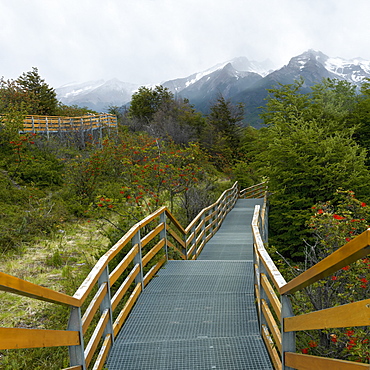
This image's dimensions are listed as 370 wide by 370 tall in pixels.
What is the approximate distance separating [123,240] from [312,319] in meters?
2.70

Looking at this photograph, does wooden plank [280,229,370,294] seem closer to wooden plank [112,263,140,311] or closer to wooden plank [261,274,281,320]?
wooden plank [261,274,281,320]

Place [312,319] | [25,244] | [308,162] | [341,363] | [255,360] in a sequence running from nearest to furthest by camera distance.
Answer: [341,363] → [312,319] → [255,360] → [25,244] → [308,162]

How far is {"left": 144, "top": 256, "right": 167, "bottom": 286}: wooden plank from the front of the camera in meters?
6.04

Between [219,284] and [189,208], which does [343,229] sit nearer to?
[219,284]

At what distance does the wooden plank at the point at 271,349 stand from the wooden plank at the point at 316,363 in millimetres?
406

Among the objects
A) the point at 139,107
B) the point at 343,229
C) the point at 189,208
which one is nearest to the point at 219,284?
the point at 343,229

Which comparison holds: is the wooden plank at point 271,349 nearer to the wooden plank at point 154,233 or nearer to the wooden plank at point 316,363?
the wooden plank at point 316,363

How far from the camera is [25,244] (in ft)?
29.4

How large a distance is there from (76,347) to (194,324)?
1.84 metres

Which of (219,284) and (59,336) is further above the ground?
(59,336)

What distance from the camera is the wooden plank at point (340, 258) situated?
66.6 inches

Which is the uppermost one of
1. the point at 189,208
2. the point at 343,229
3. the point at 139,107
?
the point at 139,107

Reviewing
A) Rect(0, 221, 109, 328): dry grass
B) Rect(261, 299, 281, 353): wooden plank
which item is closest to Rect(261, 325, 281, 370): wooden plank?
Rect(261, 299, 281, 353): wooden plank

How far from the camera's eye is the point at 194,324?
14.8 ft
